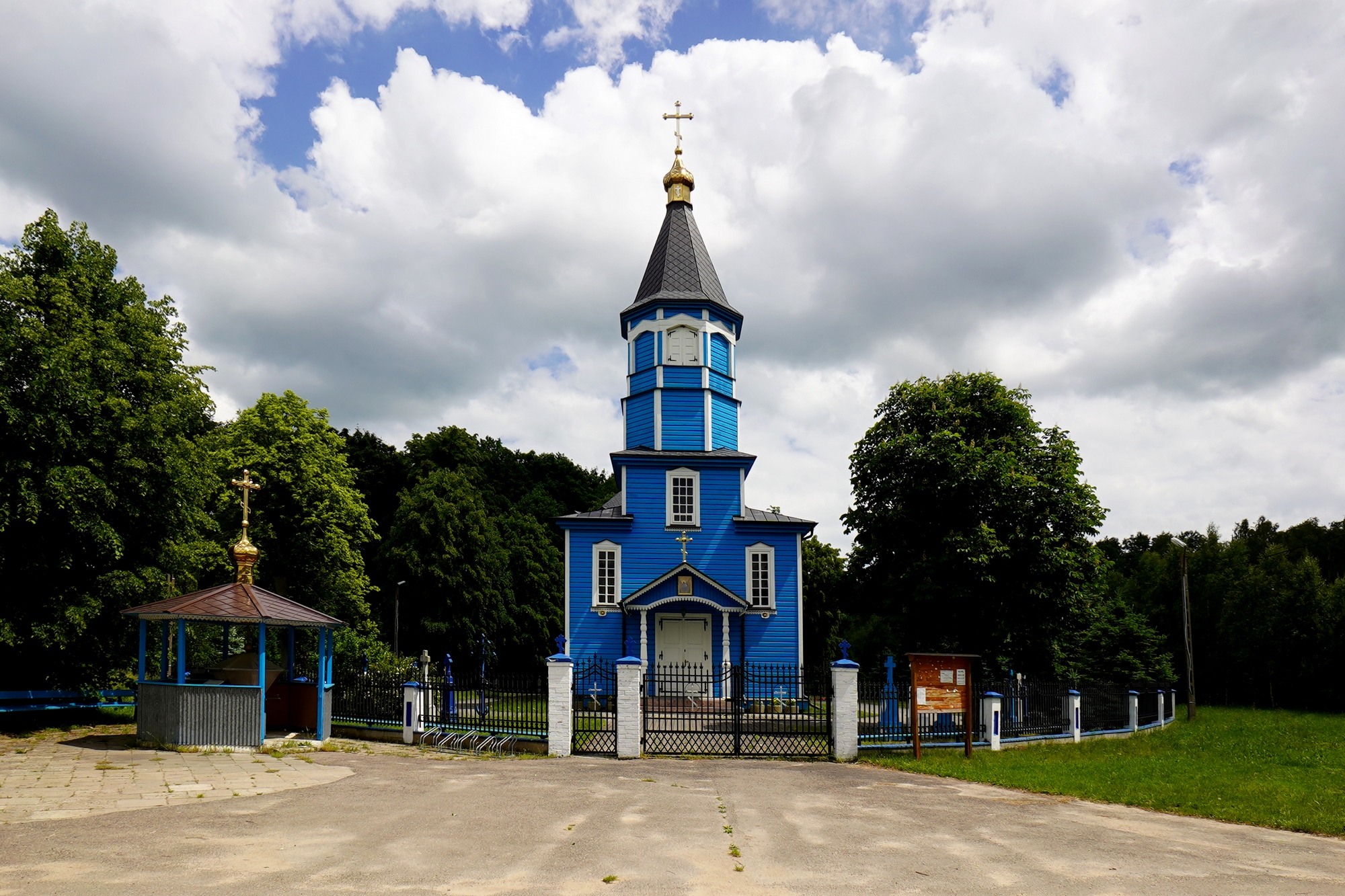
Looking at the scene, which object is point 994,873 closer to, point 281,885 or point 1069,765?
point 281,885

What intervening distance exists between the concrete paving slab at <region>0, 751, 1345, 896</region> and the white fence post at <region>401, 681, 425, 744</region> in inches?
185

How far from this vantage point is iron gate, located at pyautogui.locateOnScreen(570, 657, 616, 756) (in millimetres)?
15312

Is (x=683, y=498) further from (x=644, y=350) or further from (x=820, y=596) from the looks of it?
(x=820, y=596)

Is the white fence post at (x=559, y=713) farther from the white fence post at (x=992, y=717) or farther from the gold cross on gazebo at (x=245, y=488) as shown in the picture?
the white fence post at (x=992, y=717)

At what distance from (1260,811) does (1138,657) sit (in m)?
25.9

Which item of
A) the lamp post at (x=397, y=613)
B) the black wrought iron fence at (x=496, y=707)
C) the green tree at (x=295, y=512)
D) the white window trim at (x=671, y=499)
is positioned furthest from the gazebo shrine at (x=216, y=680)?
the lamp post at (x=397, y=613)

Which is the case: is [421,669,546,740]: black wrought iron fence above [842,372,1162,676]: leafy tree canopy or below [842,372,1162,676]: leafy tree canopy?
below

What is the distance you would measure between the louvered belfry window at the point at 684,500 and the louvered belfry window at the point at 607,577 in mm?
2111

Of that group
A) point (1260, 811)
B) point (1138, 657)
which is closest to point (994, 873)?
point (1260, 811)

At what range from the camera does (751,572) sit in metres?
25.3

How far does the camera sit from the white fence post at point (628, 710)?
1476 cm

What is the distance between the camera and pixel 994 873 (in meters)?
7.54

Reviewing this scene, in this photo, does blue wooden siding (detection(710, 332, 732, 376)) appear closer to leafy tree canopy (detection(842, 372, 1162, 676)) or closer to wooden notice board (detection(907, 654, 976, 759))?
leafy tree canopy (detection(842, 372, 1162, 676))

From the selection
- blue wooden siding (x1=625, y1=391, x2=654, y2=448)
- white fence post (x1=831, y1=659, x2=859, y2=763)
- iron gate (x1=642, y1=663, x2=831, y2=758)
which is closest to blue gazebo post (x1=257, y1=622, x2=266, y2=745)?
iron gate (x1=642, y1=663, x2=831, y2=758)
